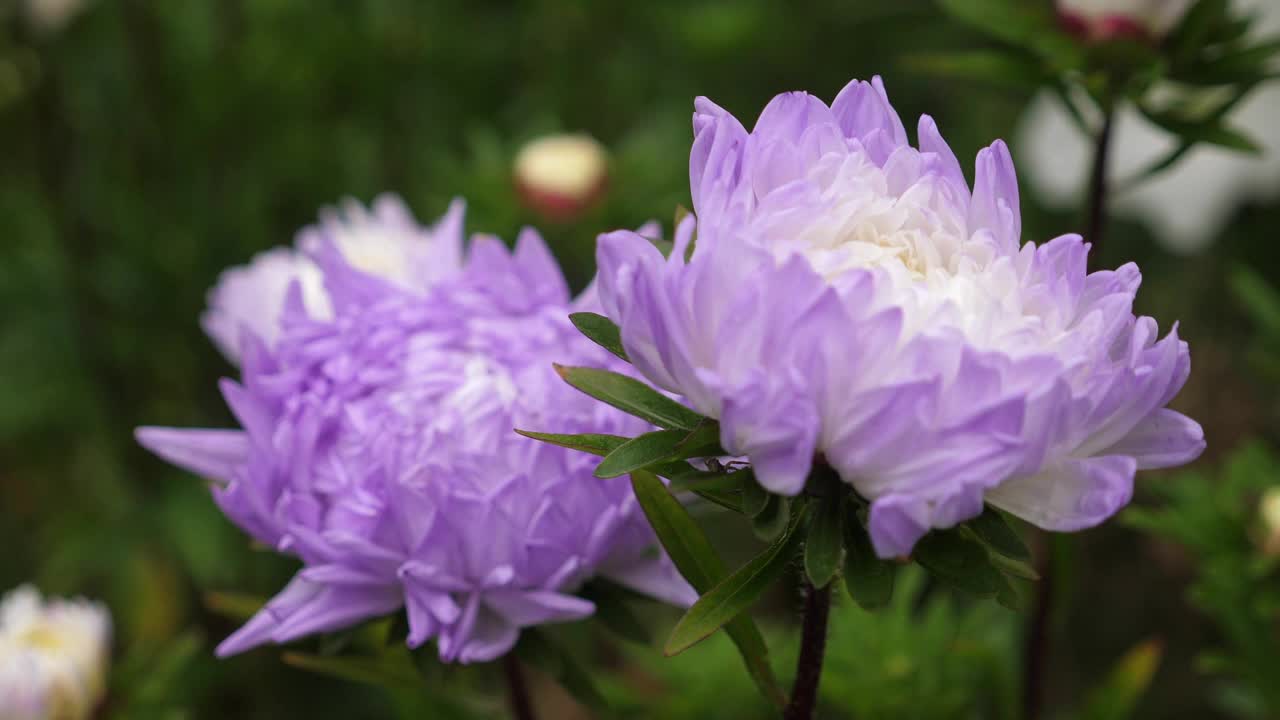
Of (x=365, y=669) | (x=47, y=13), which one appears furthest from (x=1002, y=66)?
(x=47, y=13)

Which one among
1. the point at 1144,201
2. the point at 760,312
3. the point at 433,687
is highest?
the point at 760,312

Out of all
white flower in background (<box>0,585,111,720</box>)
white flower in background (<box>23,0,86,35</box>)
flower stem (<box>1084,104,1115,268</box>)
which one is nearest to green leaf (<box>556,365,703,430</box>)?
flower stem (<box>1084,104,1115,268</box>)

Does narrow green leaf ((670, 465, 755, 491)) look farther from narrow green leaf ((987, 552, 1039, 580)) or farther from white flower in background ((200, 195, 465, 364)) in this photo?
white flower in background ((200, 195, 465, 364))

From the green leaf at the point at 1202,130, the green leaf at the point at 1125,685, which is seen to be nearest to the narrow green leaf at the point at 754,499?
the green leaf at the point at 1202,130

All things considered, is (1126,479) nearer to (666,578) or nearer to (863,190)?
(863,190)

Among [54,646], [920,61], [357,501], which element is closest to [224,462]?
[357,501]

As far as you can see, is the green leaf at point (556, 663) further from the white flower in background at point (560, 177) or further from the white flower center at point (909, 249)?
the white flower in background at point (560, 177)
